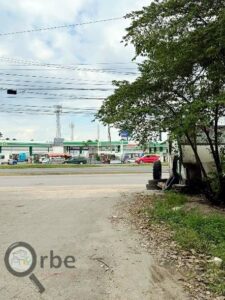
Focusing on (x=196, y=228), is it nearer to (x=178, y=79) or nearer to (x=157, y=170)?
(x=178, y=79)

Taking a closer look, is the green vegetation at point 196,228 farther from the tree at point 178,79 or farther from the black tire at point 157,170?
the black tire at point 157,170

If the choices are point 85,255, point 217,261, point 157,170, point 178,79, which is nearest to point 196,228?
point 217,261

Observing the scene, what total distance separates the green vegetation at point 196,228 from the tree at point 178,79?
198 cm

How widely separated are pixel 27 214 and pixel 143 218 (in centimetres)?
310

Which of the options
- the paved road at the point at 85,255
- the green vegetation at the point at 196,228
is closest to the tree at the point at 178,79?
the green vegetation at the point at 196,228

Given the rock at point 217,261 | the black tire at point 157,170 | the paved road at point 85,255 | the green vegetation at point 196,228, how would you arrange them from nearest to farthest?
the paved road at point 85,255 < the green vegetation at point 196,228 < the rock at point 217,261 < the black tire at point 157,170

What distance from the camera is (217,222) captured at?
10133 millimetres

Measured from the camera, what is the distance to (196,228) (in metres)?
9.77

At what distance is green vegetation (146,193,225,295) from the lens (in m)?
6.91

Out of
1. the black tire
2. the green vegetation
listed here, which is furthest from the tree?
the black tire

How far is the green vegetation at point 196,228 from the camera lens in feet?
22.7

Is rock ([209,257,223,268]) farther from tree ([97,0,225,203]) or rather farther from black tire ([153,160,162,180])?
black tire ([153,160,162,180])

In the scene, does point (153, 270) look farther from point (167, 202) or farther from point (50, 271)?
point (167, 202)

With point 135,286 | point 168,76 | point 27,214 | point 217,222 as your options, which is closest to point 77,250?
point 135,286
